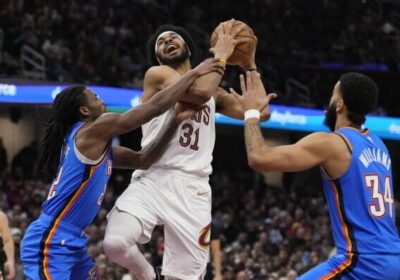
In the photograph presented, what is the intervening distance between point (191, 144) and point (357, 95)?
1.38 m

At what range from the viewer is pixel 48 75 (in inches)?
679

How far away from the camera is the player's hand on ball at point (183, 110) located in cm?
638

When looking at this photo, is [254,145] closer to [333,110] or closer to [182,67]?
[333,110]

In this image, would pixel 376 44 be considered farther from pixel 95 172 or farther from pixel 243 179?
pixel 95 172

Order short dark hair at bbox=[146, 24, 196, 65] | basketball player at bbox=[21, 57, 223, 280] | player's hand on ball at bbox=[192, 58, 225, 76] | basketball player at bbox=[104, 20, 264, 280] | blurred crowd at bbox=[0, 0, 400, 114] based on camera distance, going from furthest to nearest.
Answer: blurred crowd at bbox=[0, 0, 400, 114] < short dark hair at bbox=[146, 24, 196, 65] < basketball player at bbox=[104, 20, 264, 280] < player's hand on ball at bbox=[192, 58, 225, 76] < basketball player at bbox=[21, 57, 223, 280]

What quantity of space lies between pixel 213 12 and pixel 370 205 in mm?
17891

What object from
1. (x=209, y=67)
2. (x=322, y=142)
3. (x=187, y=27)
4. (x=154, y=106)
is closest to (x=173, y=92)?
(x=154, y=106)

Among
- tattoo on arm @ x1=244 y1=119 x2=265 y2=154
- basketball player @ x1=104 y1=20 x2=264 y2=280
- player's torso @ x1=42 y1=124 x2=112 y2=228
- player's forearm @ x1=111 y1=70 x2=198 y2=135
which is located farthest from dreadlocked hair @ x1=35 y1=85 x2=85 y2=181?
tattoo on arm @ x1=244 y1=119 x2=265 y2=154

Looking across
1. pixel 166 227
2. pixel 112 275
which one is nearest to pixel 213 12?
pixel 112 275

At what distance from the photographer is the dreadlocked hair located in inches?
243

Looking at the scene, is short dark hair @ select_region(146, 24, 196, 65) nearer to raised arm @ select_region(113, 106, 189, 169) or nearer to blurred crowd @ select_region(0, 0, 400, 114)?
raised arm @ select_region(113, 106, 189, 169)

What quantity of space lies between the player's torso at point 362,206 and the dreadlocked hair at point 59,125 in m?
1.74

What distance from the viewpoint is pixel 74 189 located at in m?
5.99

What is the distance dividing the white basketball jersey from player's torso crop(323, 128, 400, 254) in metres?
1.28
